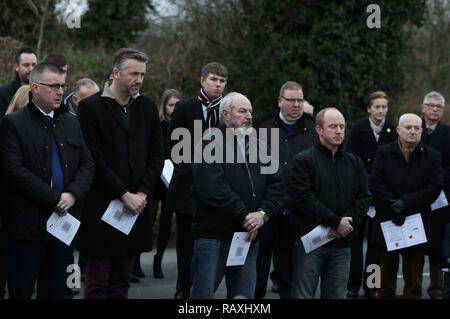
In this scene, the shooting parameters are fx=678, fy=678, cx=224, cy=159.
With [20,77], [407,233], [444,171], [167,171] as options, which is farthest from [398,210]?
[20,77]

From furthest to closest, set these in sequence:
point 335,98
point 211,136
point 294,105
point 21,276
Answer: point 335,98 → point 294,105 → point 211,136 → point 21,276

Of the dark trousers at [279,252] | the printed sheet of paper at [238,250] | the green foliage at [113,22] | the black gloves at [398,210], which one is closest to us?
the printed sheet of paper at [238,250]

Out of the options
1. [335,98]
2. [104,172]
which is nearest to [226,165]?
[104,172]

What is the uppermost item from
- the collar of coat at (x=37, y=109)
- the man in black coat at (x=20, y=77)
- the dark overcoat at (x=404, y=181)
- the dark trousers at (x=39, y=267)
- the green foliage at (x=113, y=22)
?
the green foliage at (x=113, y=22)

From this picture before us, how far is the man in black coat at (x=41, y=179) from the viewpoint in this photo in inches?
198

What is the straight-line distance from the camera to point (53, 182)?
5.22m

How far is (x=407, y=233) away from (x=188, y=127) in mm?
2448

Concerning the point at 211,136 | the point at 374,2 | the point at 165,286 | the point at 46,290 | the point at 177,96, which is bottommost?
the point at 165,286

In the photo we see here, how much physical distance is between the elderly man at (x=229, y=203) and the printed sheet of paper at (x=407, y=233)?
71.3 inches

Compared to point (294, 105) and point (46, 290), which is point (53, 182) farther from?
point (294, 105)

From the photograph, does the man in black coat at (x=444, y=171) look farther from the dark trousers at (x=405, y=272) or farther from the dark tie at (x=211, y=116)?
the dark tie at (x=211, y=116)

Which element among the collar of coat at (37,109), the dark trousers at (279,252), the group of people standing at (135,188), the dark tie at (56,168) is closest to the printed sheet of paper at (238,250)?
the group of people standing at (135,188)
